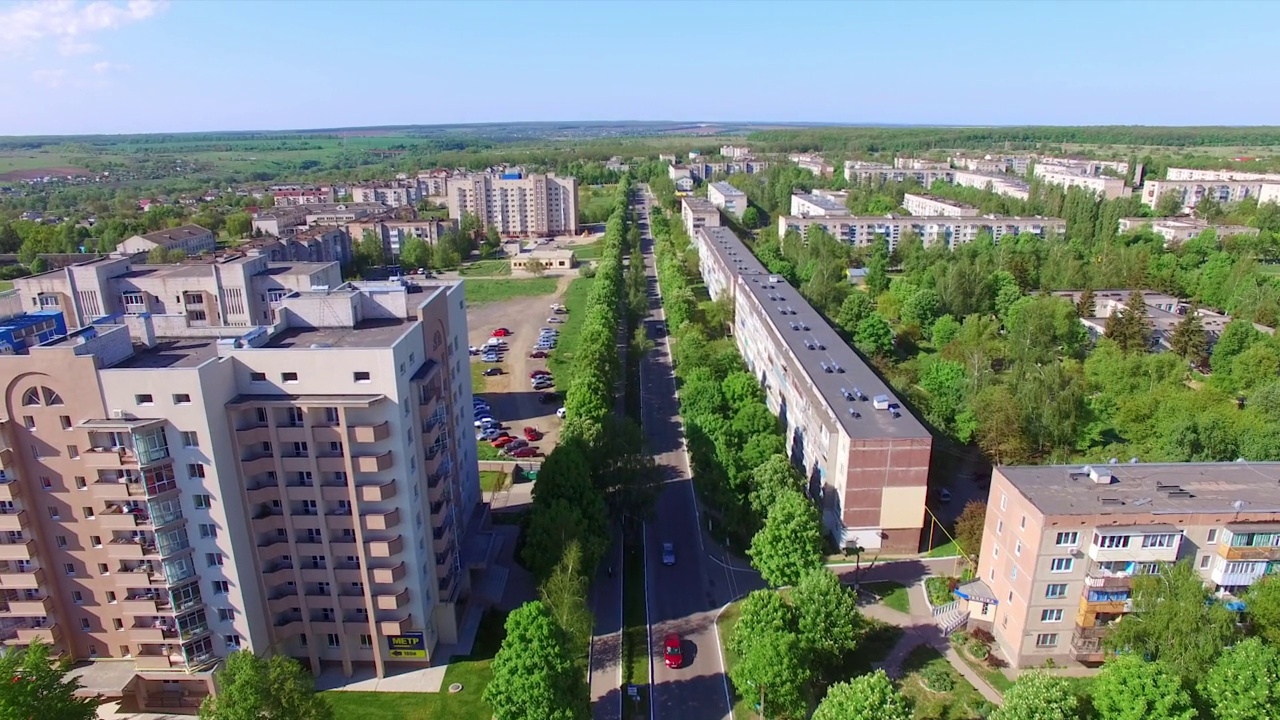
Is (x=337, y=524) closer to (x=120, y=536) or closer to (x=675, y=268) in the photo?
(x=120, y=536)

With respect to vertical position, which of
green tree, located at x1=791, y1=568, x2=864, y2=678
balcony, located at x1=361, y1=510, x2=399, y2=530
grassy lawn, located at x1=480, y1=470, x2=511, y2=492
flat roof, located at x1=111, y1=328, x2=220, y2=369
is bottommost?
grassy lawn, located at x1=480, y1=470, x2=511, y2=492

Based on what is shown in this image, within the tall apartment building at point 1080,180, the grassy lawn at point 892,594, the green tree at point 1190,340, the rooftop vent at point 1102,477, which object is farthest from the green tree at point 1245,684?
the tall apartment building at point 1080,180

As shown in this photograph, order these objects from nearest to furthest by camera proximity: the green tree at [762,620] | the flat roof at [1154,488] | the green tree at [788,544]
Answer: the green tree at [762,620], the flat roof at [1154,488], the green tree at [788,544]

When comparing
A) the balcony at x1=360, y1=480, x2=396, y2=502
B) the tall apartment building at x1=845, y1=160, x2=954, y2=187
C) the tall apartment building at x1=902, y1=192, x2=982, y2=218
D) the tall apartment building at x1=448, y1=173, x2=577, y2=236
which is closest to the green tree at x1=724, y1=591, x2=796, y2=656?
the balcony at x1=360, y1=480, x2=396, y2=502

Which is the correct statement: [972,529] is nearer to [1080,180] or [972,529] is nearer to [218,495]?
[218,495]

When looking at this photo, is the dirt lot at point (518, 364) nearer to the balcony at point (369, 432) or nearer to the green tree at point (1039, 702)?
the balcony at point (369, 432)

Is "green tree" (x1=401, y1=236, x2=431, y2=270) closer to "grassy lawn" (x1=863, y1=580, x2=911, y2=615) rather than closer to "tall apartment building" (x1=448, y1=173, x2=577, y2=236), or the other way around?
"tall apartment building" (x1=448, y1=173, x2=577, y2=236)

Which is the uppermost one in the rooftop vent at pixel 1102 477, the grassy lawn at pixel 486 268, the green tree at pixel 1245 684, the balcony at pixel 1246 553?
the rooftop vent at pixel 1102 477
